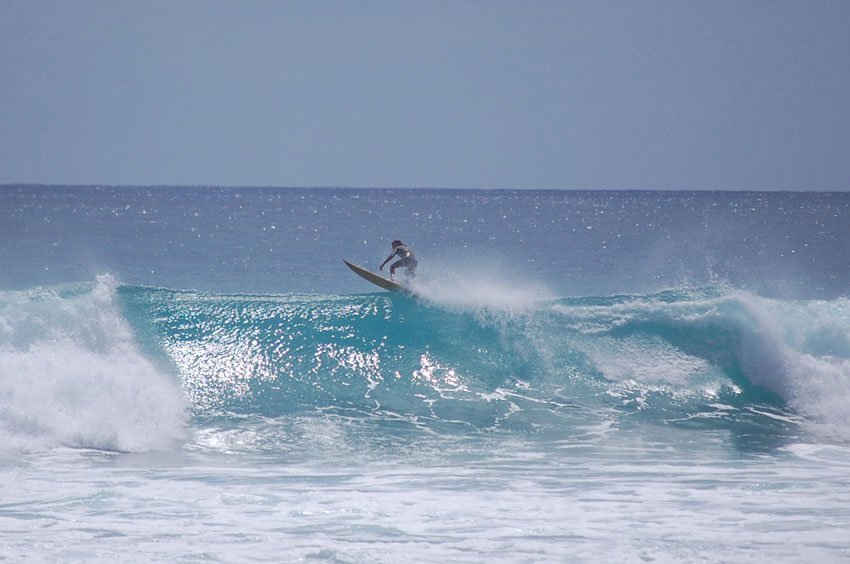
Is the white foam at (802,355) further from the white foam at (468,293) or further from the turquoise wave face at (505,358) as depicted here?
the white foam at (468,293)

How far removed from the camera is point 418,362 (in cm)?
1603

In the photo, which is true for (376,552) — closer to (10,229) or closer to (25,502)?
(25,502)

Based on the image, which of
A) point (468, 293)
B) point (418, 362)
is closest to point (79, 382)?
point (418, 362)

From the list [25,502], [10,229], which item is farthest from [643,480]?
Answer: [10,229]

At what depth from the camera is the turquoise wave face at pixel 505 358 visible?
14.0 metres

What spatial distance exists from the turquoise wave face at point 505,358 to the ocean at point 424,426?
0.17ft

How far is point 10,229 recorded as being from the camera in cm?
5222

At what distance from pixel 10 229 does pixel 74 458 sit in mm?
46107

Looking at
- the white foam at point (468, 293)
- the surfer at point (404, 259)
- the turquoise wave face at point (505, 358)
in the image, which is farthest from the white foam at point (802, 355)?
the surfer at point (404, 259)

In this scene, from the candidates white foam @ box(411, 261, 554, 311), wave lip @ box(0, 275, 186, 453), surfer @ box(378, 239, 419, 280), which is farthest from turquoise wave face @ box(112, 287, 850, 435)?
wave lip @ box(0, 275, 186, 453)

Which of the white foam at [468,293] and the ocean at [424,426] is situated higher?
the white foam at [468,293]

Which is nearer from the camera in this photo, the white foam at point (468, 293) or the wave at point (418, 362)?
the wave at point (418, 362)

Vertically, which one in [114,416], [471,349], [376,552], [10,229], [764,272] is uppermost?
[10,229]

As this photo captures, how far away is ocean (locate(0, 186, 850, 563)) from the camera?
7.91m
